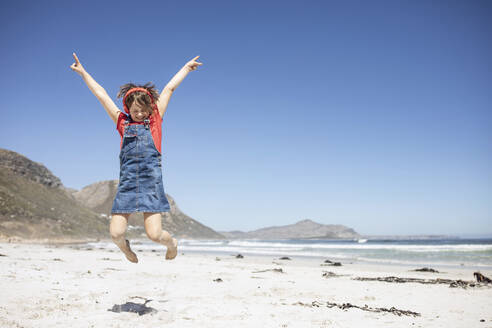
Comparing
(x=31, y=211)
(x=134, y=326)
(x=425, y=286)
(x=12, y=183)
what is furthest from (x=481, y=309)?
(x=12, y=183)

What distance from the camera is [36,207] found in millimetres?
34219

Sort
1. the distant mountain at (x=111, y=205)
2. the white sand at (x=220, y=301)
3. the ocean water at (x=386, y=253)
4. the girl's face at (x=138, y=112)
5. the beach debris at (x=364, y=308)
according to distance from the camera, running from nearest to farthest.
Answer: the girl's face at (x=138, y=112) → the white sand at (x=220, y=301) → the beach debris at (x=364, y=308) → the ocean water at (x=386, y=253) → the distant mountain at (x=111, y=205)

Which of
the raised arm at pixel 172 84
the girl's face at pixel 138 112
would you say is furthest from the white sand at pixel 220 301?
the raised arm at pixel 172 84

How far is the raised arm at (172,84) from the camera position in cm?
406

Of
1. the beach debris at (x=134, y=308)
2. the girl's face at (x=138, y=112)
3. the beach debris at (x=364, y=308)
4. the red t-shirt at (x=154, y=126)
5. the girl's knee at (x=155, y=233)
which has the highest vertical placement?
the girl's face at (x=138, y=112)

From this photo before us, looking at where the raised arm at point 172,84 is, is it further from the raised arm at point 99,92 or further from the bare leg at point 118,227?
the bare leg at point 118,227

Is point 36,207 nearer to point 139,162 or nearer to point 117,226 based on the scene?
point 117,226

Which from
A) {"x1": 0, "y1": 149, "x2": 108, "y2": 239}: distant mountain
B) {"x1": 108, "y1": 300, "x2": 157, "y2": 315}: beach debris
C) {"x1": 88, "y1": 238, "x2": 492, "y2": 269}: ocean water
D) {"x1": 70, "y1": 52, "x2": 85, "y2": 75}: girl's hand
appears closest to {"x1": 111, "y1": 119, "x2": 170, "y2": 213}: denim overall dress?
{"x1": 70, "y1": 52, "x2": 85, "y2": 75}: girl's hand

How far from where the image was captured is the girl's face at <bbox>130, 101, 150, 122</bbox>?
3.82m

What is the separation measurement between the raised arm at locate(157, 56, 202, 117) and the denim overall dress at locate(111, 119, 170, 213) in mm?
361

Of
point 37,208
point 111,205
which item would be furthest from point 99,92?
point 111,205

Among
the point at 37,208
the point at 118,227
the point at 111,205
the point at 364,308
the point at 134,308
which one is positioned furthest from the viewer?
the point at 111,205

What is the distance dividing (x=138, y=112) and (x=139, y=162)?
1.85 feet

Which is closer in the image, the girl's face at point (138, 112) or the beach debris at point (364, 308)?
the girl's face at point (138, 112)
